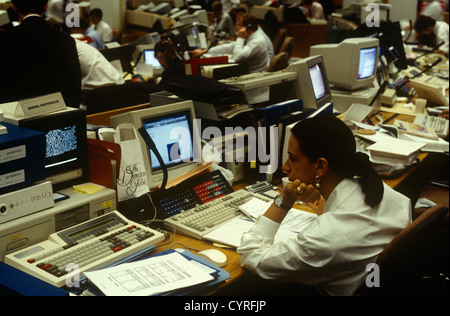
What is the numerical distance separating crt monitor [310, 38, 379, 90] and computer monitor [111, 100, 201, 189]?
1758 millimetres

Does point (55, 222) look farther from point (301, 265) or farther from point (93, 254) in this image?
point (301, 265)

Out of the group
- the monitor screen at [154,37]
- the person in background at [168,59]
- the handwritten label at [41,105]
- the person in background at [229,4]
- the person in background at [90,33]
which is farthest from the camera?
the person in background at [229,4]

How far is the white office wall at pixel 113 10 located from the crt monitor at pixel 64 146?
6.60 m

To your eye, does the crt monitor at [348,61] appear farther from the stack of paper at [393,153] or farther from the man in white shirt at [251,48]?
the man in white shirt at [251,48]

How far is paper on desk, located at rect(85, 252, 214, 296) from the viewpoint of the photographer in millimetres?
1438

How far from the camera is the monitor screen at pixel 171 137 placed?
216cm

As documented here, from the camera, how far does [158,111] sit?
7.09 ft

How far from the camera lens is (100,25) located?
7688 millimetres

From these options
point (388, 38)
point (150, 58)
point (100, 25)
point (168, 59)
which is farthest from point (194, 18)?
point (388, 38)

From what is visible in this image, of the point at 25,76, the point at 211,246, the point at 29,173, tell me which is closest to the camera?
the point at 29,173

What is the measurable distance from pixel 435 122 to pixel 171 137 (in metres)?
2.27

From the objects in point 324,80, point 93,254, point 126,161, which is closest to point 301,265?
point 93,254

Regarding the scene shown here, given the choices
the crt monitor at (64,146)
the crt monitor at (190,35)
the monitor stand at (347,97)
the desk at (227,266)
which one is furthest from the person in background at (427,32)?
the crt monitor at (64,146)

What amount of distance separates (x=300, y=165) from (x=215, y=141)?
75 cm
